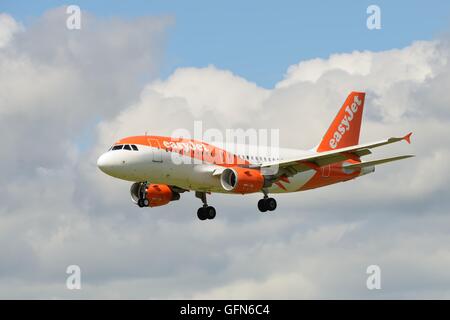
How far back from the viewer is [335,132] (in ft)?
311

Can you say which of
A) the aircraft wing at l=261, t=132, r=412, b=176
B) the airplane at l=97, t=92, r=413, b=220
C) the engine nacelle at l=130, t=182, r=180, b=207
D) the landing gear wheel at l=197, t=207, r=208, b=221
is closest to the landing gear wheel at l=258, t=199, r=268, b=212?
the airplane at l=97, t=92, r=413, b=220

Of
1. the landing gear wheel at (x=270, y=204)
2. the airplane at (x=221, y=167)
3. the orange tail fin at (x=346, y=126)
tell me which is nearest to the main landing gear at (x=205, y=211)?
the airplane at (x=221, y=167)

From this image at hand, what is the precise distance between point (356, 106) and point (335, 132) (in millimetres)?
4162

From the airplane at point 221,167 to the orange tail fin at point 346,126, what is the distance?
10cm

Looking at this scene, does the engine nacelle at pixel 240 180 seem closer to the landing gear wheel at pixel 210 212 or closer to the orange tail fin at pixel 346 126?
the landing gear wheel at pixel 210 212

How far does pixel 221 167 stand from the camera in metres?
81.6

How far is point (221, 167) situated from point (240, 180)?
2019 millimetres

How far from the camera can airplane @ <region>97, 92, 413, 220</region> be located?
77.0 m

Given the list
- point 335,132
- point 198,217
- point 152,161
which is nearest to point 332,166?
point 335,132

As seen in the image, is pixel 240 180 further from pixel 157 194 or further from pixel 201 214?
pixel 157 194

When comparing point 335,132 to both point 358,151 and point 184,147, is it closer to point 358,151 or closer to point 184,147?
point 358,151

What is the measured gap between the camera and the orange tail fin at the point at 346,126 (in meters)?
94.3

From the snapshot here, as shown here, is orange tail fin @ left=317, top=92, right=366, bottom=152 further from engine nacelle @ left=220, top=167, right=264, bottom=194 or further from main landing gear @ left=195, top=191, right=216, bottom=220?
engine nacelle @ left=220, top=167, right=264, bottom=194

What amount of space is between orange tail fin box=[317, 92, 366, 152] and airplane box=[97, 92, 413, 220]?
101 mm
